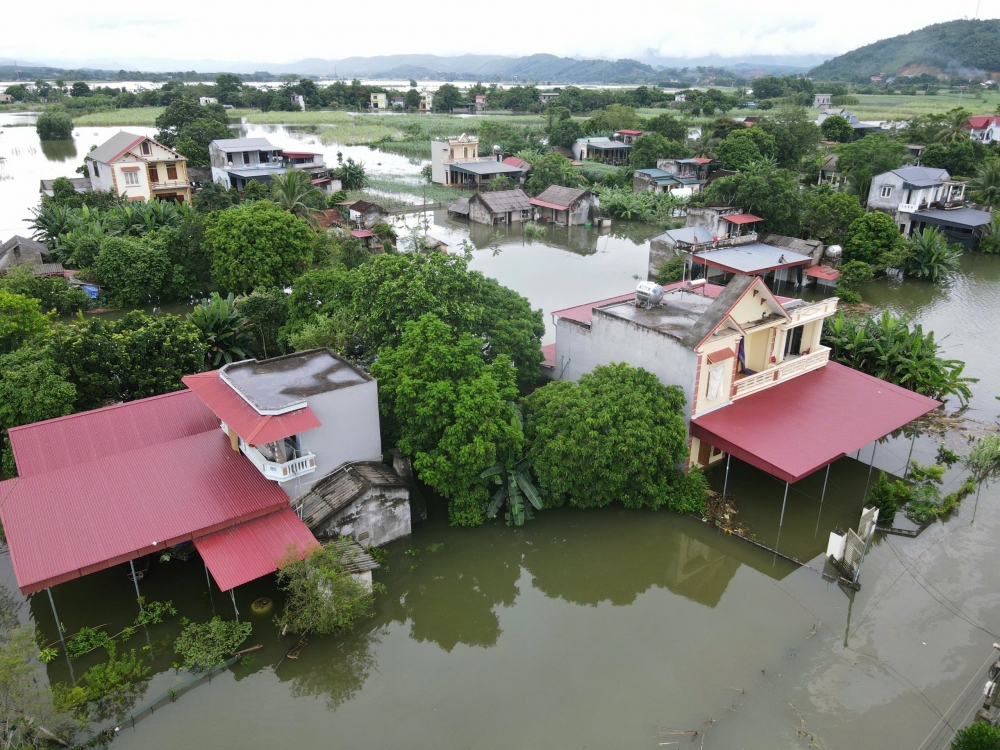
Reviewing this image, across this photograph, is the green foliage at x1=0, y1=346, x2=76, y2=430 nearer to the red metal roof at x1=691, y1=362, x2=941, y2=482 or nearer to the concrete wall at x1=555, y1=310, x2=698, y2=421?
the concrete wall at x1=555, y1=310, x2=698, y2=421

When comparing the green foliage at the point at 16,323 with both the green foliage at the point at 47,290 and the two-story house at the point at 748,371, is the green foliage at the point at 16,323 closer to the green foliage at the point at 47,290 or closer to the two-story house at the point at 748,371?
the green foliage at the point at 47,290

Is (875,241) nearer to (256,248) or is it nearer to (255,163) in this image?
(256,248)

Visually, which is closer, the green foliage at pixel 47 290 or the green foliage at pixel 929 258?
the green foliage at pixel 47 290

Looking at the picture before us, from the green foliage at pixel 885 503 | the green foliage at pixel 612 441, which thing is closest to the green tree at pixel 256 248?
the green foliage at pixel 612 441

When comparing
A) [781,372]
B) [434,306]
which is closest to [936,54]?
[781,372]

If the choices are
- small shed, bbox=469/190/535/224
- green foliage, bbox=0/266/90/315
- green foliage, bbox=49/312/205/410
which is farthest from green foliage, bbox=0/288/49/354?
small shed, bbox=469/190/535/224

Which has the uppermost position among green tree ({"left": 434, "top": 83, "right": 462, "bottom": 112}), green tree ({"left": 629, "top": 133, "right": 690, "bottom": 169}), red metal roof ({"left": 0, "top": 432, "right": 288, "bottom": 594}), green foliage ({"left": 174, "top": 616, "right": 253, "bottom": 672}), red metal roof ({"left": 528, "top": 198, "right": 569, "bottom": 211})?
green tree ({"left": 434, "top": 83, "right": 462, "bottom": 112})
